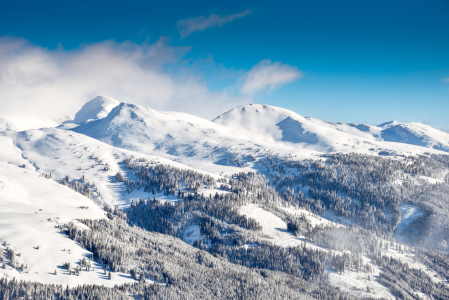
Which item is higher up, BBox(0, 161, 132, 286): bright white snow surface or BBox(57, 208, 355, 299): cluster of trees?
BBox(0, 161, 132, 286): bright white snow surface

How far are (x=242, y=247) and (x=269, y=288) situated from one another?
147 feet

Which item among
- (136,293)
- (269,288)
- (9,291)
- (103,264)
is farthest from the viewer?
(269,288)

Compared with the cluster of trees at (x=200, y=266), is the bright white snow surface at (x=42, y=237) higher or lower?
higher

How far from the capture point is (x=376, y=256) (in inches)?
6998

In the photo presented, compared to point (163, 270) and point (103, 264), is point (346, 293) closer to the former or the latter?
point (163, 270)

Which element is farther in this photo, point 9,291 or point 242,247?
point 242,247

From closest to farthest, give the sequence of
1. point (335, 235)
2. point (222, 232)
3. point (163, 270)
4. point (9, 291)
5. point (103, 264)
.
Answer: point (9, 291), point (103, 264), point (163, 270), point (222, 232), point (335, 235)

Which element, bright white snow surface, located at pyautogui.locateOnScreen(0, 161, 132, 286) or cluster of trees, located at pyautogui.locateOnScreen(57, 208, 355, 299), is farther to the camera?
cluster of trees, located at pyautogui.locateOnScreen(57, 208, 355, 299)

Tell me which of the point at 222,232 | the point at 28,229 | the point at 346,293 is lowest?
the point at 346,293

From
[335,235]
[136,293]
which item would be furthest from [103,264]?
[335,235]

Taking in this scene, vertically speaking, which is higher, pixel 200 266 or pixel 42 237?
pixel 42 237

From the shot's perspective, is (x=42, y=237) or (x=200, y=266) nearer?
(x=42, y=237)

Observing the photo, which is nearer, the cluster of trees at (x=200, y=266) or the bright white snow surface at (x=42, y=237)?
the bright white snow surface at (x=42, y=237)

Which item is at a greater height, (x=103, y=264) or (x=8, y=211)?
(x=8, y=211)
